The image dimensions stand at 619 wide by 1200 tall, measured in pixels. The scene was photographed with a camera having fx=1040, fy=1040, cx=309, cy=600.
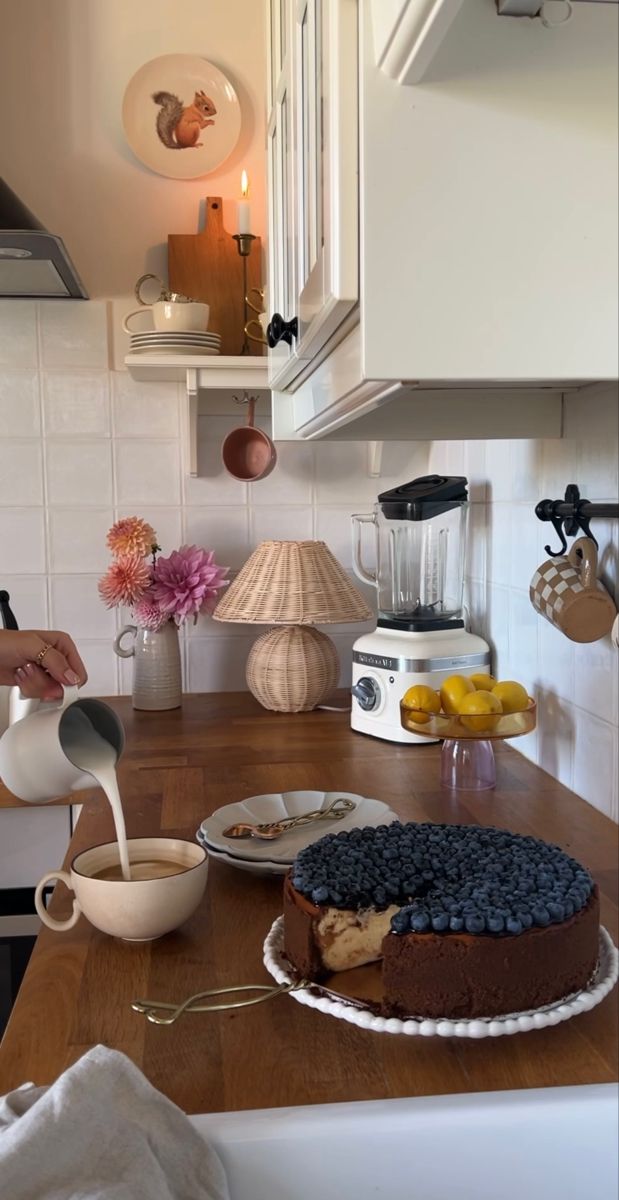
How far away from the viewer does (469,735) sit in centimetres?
127

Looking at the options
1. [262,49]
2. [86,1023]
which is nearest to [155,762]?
[86,1023]

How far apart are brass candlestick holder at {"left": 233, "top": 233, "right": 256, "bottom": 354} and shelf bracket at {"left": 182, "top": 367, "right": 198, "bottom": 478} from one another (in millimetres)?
147

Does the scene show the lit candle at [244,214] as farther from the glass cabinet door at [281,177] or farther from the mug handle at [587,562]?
the mug handle at [587,562]

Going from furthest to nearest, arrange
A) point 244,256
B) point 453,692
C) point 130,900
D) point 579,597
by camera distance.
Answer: point 244,256 → point 453,692 → point 579,597 → point 130,900

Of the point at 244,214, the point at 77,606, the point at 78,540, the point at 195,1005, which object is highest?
the point at 244,214

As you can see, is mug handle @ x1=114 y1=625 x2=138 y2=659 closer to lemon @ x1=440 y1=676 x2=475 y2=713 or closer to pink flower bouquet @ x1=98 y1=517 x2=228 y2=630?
pink flower bouquet @ x1=98 y1=517 x2=228 y2=630

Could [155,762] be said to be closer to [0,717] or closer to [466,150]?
[0,717]

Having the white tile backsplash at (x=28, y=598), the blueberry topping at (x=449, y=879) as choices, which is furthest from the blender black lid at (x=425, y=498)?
the blueberry topping at (x=449, y=879)

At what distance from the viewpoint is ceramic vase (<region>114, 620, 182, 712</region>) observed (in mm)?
1832

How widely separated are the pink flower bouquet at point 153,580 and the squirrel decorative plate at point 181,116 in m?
0.67

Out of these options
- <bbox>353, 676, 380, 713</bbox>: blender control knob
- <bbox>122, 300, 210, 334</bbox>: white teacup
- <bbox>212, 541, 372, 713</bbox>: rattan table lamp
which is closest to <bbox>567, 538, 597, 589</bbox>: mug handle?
<bbox>353, 676, 380, 713</bbox>: blender control knob

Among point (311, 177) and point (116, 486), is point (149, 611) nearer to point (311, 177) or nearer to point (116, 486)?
point (116, 486)

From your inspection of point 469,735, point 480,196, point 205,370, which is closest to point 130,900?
point 469,735

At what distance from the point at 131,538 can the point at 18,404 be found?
36cm
